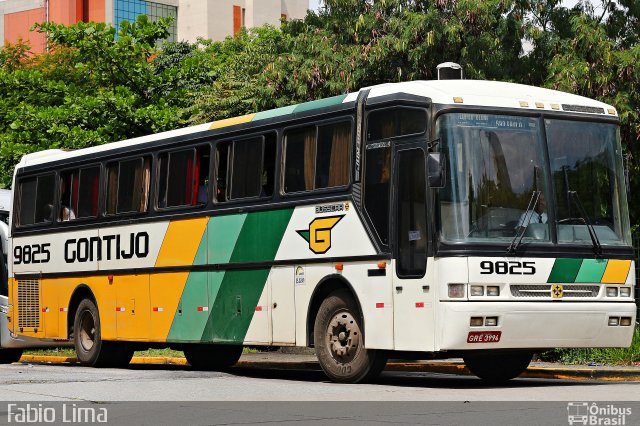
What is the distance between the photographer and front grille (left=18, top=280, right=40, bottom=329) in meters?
22.7

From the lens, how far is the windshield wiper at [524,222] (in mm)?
14367

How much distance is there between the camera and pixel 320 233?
1600 centimetres

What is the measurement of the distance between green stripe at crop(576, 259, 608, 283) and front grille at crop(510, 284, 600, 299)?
81mm

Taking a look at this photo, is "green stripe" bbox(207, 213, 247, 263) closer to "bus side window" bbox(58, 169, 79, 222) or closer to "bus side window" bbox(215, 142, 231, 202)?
"bus side window" bbox(215, 142, 231, 202)

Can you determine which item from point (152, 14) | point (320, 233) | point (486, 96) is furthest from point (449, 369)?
point (152, 14)

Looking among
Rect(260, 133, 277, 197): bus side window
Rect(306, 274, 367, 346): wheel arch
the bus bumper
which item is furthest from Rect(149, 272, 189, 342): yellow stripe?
the bus bumper

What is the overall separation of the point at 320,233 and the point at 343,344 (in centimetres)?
141

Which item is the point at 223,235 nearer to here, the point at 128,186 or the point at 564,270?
the point at 128,186

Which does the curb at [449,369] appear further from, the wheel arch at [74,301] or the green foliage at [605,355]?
the wheel arch at [74,301]

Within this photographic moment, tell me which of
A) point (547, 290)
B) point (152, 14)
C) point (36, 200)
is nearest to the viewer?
point (547, 290)

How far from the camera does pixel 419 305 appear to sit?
14422 mm

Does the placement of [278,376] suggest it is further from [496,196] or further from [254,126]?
[496,196]

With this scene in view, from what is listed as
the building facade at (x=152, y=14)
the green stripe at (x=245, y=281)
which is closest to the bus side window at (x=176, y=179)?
the green stripe at (x=245, y=281)

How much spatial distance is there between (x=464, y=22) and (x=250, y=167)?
30.6ft
